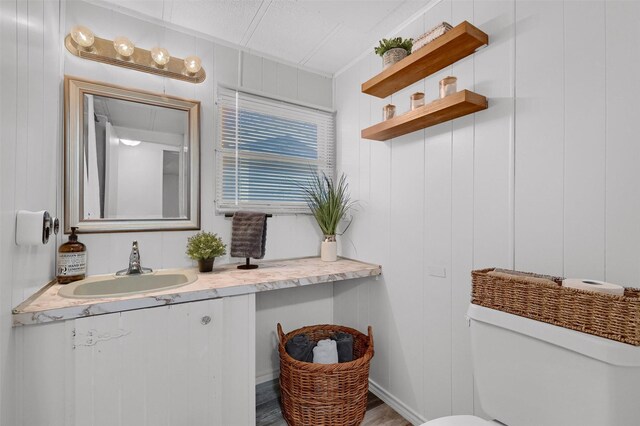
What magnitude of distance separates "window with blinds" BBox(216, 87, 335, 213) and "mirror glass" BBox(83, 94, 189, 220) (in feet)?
0.78

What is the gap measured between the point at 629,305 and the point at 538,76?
2.84 ft

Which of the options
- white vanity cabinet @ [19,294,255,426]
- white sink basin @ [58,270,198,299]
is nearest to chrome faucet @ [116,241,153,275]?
white sink basin @ [58,270,198,299]

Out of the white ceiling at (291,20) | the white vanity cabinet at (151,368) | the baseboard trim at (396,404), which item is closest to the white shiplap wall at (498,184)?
the baseboard trim at (396,404)

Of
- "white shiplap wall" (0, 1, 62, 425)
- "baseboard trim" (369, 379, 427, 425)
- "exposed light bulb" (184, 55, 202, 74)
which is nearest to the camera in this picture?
"white shiplap wall" (0, 1, 62, 425)

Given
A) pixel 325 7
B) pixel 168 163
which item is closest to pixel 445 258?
pixel 325 7

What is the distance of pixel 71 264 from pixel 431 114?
5.99 ft

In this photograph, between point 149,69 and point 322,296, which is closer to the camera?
point 149,69

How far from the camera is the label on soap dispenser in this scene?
1.36m

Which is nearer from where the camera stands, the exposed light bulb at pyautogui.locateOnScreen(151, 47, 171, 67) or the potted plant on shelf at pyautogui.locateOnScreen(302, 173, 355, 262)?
the exposed light bulb at pyautogui.locateOnScreen(151, 47, 171, 67)

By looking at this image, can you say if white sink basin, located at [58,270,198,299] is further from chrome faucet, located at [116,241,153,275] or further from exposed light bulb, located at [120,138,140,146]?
exposed light bulb, located at [120,138,140,146]

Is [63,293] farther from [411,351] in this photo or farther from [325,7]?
[325,7]

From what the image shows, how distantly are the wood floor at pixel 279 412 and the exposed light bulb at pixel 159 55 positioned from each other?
206cm

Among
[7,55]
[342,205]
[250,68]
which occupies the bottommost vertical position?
[342,205]

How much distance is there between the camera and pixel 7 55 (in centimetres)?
90
